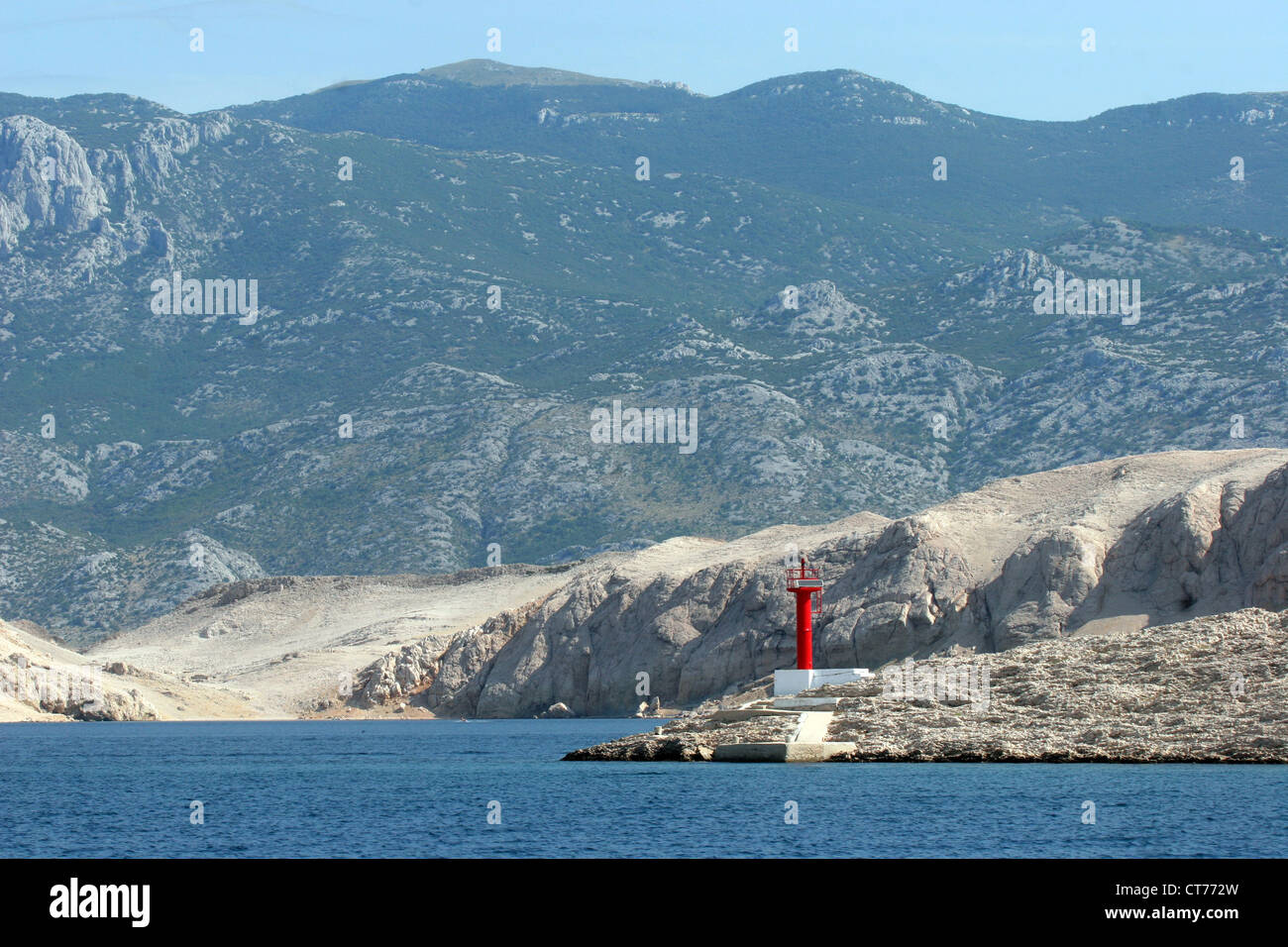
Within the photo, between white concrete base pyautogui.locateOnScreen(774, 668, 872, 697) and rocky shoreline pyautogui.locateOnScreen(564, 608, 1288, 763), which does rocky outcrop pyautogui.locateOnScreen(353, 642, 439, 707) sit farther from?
white concrete base pyautogui.locateOnScreen(774, 668, 872, 697)

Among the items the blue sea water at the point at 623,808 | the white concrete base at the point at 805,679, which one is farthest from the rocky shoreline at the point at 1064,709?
the blue sea water at the point at 623,808

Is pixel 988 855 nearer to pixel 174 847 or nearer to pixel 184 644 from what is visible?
pixel 174 847

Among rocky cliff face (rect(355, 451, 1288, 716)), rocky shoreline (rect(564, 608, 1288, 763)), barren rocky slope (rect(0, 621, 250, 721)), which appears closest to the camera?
rocky shoreline (rect(564, 608, 1288, 763))

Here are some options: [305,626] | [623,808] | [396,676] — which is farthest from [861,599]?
[305,626]

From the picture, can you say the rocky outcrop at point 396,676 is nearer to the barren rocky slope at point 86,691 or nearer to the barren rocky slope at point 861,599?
the barren rocky slope at point 861,599

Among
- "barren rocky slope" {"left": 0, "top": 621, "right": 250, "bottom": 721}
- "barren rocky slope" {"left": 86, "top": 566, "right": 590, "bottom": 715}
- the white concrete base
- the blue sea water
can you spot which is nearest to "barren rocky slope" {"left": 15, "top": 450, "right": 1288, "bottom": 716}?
"barren rocky slope" {"left": 86, "top": 566, "right": 590, "bottom": 715}
